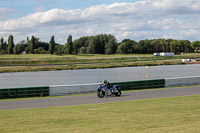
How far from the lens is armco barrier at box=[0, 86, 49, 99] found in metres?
28.3

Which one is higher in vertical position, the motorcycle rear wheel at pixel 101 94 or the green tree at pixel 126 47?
the green tree at pixel 126 47

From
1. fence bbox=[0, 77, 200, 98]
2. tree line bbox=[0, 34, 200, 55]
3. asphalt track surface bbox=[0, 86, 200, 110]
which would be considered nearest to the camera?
asphalt track surface bbox=[0, 86, 200, 110]

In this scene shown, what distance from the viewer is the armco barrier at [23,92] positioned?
92.8ft

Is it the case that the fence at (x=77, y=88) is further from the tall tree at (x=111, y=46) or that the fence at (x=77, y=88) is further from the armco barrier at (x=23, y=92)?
the tall tree at (x=111, y=46)

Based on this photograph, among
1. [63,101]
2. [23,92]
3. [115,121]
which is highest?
[115,121]

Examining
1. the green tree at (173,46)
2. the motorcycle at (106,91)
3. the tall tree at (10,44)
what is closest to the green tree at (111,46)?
the green tree at (173,46)

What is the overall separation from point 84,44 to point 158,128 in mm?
166540

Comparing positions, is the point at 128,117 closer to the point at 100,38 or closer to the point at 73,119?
the point at 73,119

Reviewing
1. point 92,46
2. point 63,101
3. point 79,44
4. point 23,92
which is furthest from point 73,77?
point 79,44

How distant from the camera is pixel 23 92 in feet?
95.0

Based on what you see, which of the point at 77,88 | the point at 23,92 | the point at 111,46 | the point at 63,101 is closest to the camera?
the point at 63,101

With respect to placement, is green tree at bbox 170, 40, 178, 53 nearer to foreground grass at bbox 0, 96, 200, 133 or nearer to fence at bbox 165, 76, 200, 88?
fence at bbox 165, 76, 200, 88

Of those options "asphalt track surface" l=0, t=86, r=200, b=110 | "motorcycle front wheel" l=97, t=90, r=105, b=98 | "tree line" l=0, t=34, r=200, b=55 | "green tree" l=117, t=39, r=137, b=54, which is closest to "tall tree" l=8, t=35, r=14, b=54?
"tree line" l=0, t=34, r=200, b=55

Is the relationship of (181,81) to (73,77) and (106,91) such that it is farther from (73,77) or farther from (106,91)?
(73,77)
